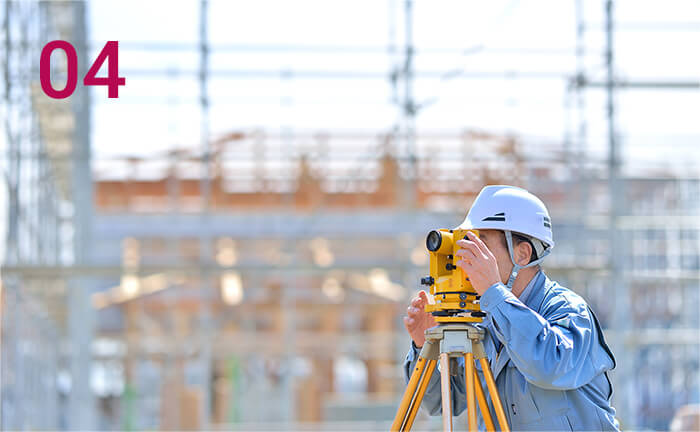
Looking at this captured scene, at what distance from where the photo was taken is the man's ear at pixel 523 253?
2.02m

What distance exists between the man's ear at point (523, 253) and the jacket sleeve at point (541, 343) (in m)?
0.16

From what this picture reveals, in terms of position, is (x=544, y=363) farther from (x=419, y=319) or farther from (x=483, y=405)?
(x=419, y=319)

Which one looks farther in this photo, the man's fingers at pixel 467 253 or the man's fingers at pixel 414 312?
the man's fingers at pixel 414 312

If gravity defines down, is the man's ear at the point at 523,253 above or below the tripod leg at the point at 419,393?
above

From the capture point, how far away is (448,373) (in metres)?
1.98

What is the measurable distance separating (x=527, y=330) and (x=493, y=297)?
0.27ft

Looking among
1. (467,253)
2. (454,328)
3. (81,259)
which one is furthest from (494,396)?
(81,259)

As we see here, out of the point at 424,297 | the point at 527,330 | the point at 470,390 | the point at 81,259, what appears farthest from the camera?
the point at 81,259

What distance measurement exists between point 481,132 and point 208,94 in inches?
152

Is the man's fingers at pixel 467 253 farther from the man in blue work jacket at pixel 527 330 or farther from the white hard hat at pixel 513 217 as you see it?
the white hard hat at pixel 513 217

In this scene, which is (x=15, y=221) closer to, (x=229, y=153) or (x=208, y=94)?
(x=208, y=94)

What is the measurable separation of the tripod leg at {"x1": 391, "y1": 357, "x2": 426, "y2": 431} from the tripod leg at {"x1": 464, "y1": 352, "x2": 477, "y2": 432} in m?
0.12

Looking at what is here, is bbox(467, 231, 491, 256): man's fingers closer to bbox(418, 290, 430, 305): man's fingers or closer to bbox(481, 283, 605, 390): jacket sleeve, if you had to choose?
bbox(481, 283, 605, 390): jacket sleeve


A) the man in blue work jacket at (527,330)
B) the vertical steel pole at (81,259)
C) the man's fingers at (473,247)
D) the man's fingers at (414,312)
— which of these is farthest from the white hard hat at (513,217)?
the vertical steel pole at (81,259)
